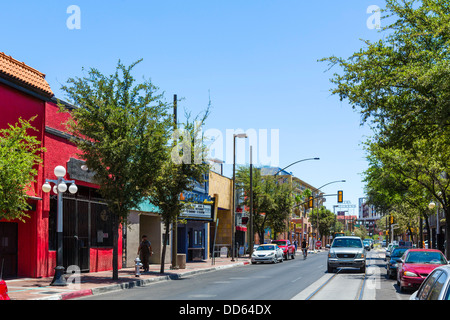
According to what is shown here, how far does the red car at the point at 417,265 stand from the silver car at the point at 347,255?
930cm

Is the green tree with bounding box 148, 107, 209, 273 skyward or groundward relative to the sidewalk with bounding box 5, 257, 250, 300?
skyward

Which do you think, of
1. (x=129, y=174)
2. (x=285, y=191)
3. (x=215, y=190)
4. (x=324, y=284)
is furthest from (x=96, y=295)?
(x=285, y=191)

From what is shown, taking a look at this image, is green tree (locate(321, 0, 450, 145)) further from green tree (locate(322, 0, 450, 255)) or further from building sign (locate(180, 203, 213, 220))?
building sign (locate(180, 203, 213, 220))

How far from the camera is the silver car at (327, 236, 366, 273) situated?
28516 mm

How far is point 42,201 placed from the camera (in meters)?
22.9

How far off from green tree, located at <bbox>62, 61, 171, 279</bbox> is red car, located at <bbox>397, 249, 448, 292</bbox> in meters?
10.7

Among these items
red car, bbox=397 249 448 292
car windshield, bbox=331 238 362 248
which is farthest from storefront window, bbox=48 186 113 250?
red car, bbox=397 249 448 292

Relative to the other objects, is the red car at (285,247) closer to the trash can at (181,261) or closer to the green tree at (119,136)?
the trash can at (181,261)

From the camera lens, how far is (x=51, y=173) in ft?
77.8

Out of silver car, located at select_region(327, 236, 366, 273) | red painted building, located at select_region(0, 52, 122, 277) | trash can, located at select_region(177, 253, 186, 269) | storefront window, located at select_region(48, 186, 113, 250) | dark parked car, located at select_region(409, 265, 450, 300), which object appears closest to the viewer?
dark parked car, located at select_region(409, 265, 450, 300)

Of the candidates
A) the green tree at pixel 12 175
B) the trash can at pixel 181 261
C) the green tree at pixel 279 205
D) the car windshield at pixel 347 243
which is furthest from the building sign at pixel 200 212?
the green tree at pixel 12 175

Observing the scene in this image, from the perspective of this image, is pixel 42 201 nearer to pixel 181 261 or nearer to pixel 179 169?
pixel 179 169

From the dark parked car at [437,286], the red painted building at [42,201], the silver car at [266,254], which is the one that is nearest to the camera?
the dark parked car at [437,286]

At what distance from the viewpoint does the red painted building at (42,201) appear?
2175 centimetres
